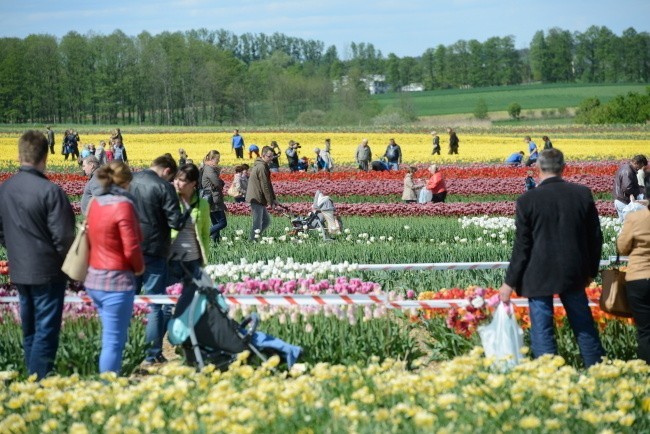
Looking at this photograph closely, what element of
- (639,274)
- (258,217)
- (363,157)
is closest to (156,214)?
(639,274)

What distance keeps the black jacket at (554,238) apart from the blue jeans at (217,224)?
943 centimetres

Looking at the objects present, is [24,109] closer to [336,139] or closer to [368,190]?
[336,139]

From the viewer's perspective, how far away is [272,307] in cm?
895

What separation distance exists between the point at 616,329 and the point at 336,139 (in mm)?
51547

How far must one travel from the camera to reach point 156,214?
29.7ft

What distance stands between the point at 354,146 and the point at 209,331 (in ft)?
157

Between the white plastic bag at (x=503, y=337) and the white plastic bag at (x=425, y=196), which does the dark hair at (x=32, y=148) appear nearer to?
the white plastic bag at (x=503, y=337)

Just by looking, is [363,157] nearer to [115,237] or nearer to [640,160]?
[640,160]

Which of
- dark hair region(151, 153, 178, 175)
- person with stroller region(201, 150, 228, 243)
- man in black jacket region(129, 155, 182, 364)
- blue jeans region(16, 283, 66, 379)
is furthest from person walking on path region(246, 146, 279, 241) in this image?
blue jeans region(16, 283, 66, 379)

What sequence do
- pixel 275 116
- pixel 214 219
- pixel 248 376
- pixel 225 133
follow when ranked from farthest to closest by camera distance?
pixel 275 116
pixel 225 133
pixel 214 219
pixel 248 376

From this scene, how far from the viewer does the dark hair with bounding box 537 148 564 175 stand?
7.74 m

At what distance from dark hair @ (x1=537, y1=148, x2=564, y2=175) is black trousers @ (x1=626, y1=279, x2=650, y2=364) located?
3.02 feet

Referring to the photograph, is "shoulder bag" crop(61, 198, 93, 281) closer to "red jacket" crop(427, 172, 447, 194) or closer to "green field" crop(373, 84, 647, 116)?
"red jacket" crop(427, 172, 447, 194)

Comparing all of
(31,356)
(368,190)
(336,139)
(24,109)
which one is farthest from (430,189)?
(24,109)
